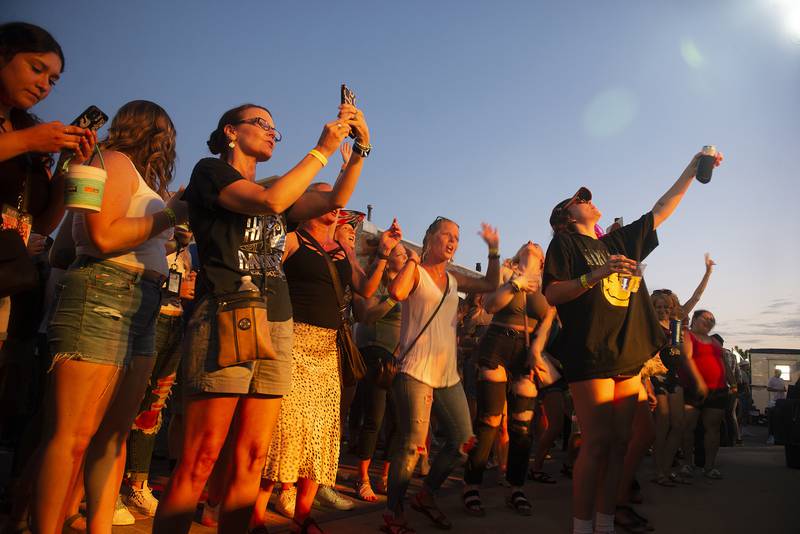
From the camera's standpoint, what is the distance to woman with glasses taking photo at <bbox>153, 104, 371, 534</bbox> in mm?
2430

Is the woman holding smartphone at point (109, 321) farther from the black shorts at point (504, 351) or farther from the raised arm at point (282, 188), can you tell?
the black shorts at point (504, 351)

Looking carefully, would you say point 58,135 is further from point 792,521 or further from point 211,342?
point 792,521

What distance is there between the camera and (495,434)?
5035 mm

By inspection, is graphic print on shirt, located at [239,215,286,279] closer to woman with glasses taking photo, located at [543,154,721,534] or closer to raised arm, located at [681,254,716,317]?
woman with glasses taking photo, located at [543,154,721,534]

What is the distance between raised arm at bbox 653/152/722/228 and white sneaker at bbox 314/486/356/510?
319cm

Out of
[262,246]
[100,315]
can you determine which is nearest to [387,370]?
[262,246]

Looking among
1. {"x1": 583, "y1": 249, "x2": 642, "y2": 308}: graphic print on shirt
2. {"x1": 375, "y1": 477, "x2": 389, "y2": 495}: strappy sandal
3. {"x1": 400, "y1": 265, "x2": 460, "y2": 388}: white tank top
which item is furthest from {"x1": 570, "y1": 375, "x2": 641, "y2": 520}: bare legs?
{"x1": 375, "y1": 477, "x2": 389, "y2": 495}: strappy sandal

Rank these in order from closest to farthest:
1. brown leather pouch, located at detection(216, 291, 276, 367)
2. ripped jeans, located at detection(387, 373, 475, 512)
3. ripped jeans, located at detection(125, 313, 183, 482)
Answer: brown leather pouch, located at detection(216, 291, 276, 367)
ripped jeans, located at detection(387, 373, 475, 512)
ripped jeans, located at detection(125, 313, 183, 482)

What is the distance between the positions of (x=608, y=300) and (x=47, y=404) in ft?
10.4

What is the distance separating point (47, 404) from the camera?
244cm

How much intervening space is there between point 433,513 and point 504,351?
4.94 ft

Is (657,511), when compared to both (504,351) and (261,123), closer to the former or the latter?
(504,351)

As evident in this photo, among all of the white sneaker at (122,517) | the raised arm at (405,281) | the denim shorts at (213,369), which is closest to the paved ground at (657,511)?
the white sneaker at (122,517)

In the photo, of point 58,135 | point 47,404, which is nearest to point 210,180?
point 58,135
